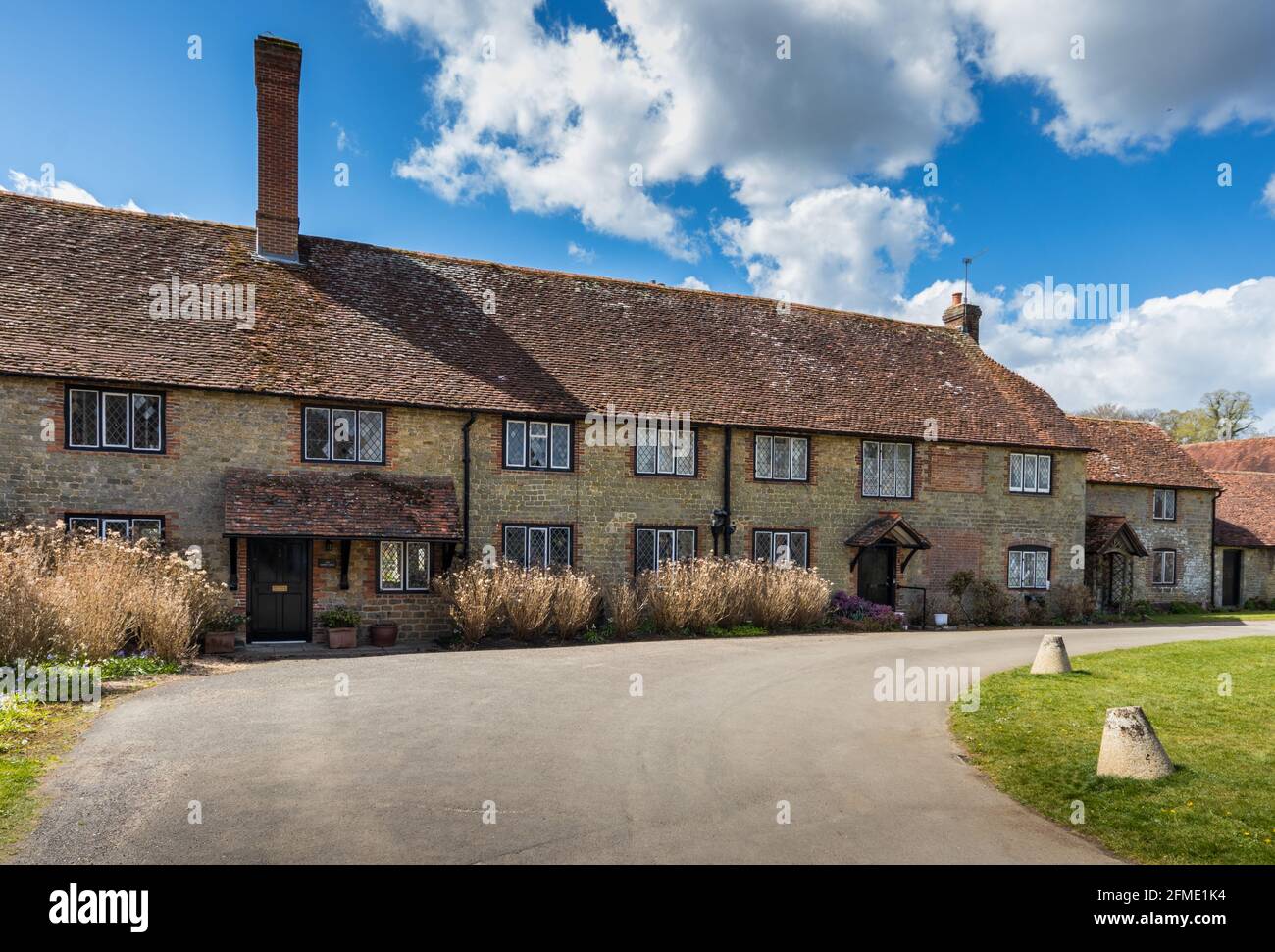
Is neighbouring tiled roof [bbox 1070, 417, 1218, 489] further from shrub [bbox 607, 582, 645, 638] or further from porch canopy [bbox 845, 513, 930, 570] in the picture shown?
shrub [bbox 607, 582, 645, 638]

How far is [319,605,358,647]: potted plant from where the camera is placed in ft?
53.4

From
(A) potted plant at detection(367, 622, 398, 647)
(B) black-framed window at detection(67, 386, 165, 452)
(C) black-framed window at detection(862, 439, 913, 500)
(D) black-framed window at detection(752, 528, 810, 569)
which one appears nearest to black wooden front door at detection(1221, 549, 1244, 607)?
(C) black-framed window at detection(862, 439, 913, 500)

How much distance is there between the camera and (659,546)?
794 inches

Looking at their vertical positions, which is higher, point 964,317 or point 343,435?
point 964,317

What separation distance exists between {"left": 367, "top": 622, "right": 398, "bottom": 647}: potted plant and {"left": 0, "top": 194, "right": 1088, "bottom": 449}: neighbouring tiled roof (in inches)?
181

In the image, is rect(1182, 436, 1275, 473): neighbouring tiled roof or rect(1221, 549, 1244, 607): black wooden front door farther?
rect(1182, 436, 1275, 473): neighbouring tiled roof

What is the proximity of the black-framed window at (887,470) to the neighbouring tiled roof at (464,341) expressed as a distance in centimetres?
53

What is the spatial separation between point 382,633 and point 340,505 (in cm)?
268

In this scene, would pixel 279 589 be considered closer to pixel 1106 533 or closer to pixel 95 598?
pixel 95 598

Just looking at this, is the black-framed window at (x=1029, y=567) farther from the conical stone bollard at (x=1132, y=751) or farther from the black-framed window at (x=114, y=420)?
the black-framed window at (x=114, y=420)

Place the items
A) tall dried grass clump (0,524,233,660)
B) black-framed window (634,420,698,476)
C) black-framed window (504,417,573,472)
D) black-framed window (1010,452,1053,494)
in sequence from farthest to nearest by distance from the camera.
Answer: black-framed window (1010,452,1053,494) < black-framed window (634,420,698,476) < black-framed window (504,417,573,472) < tall dried grass clump (0,524,233,660)

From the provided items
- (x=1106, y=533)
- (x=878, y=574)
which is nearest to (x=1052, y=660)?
(x=878, y=574)

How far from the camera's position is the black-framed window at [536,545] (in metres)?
18.7
